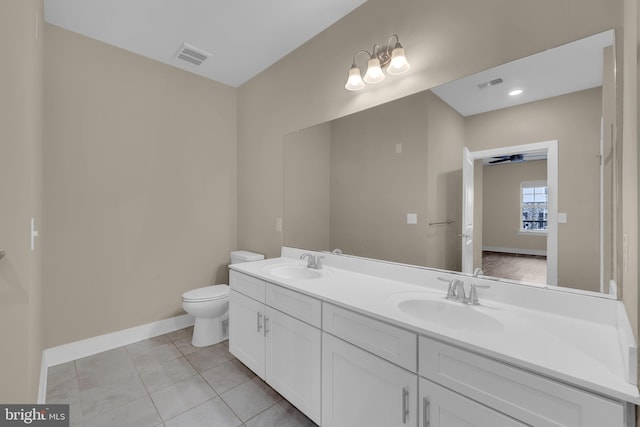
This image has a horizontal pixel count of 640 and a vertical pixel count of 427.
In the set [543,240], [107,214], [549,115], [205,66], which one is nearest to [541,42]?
[549,115]

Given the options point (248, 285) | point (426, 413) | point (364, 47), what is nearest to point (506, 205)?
point (426, 413)

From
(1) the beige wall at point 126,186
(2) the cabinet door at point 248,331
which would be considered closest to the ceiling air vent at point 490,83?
(2) the cabinet door at point 248,331

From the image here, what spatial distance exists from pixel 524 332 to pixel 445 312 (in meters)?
0.35

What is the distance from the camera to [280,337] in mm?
1634

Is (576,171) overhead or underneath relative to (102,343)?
overhead

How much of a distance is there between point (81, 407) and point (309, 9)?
3042 mm

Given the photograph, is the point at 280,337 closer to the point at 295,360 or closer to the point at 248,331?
the point at 295,360

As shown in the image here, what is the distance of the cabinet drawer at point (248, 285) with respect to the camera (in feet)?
5.88

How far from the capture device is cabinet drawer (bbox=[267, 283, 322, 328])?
1.41 meters

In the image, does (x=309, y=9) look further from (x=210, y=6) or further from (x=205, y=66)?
(x=205, y=66)

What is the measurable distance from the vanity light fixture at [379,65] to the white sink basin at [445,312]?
4.32 feet

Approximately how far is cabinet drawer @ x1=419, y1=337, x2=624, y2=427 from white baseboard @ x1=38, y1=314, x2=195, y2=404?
2390 mm

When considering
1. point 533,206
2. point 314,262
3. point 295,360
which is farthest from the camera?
point 314,262

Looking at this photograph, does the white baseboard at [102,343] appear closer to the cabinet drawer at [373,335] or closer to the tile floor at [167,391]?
the tile floor at [167,391]
